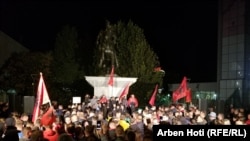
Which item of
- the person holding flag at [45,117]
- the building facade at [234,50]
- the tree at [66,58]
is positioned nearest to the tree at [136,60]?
the tree at [66,58]

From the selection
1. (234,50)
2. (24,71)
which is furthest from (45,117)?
(234,50)

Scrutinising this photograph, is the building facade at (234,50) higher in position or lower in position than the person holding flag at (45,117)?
higher

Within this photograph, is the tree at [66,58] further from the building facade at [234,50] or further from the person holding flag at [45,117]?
the person holding flag at [45,117]

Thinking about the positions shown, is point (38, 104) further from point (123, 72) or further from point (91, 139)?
point (123, 72)

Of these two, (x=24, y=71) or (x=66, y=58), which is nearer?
(x=24, y=71)

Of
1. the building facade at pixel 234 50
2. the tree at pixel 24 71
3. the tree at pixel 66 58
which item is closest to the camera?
the building facade at pixel 234 50

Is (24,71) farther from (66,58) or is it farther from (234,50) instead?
(234,50)

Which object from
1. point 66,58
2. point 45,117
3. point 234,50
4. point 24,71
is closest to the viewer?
point 45,117

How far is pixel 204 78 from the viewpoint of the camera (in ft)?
239

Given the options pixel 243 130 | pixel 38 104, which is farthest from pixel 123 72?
pixel 243 130

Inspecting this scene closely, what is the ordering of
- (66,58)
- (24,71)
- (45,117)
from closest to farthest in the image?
1. (45,117)
2. (24,71)
3. (66,58)

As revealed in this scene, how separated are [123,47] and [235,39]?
10.9 meters

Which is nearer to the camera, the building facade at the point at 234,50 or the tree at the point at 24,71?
the building facade at the point at 234,50

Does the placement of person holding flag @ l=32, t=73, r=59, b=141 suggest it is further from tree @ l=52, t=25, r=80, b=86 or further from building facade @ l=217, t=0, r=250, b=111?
tree @ l=52, t=25, r=80, b=86
